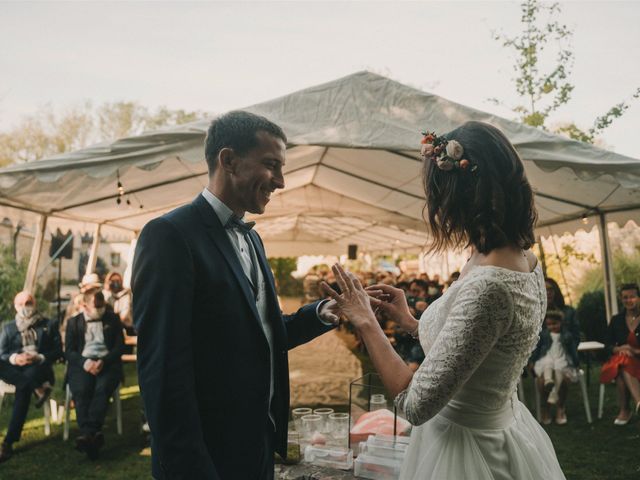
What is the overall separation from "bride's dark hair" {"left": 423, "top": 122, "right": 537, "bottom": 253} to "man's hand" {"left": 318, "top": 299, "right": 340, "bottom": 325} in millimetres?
712

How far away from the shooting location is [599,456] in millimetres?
5340

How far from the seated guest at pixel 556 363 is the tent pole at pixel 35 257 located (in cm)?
688

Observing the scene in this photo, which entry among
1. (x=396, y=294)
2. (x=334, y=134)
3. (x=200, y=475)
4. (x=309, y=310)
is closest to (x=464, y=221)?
(x=396, y=294)

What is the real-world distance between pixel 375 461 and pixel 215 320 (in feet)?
4.38

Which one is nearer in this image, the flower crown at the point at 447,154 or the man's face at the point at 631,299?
the flower crown at the point at 447,154

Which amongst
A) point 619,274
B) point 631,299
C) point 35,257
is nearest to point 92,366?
point 35,257

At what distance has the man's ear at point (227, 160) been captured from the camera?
2.05 meters

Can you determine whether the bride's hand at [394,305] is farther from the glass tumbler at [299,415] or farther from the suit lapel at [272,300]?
the glass tumbler at [299,415]

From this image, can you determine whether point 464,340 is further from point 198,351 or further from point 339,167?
point 339,167

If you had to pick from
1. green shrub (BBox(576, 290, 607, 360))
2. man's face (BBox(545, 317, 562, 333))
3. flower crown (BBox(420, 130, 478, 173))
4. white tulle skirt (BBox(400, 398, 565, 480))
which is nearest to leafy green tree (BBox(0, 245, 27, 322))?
man's face (BBox(545, 317, 562, 333))

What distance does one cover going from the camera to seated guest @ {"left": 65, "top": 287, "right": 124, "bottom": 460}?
582 centimetres

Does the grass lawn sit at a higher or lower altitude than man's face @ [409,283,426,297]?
lower

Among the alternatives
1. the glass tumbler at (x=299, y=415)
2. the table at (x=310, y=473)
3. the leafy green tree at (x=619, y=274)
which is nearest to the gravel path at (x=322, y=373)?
the glass tumbler at (x=299, y=415)

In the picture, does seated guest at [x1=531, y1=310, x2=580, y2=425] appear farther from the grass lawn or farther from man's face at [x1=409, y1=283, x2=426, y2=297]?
man's face at [x1=409, y1=283, x2=426, y2=297]
